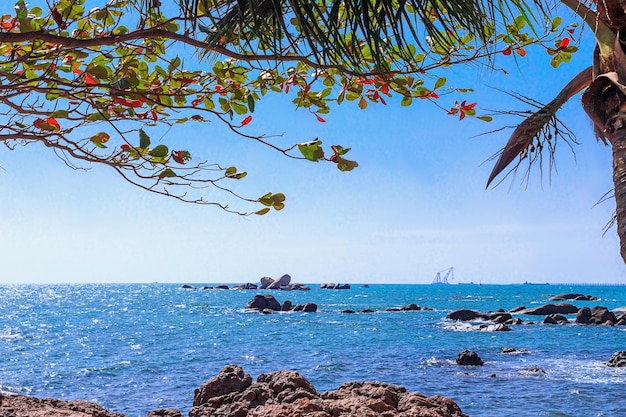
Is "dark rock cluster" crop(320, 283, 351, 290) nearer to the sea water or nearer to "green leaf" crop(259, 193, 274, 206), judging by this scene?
the sea water

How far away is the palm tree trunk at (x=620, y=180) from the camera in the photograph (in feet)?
8.61

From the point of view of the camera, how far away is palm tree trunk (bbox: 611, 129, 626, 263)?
2.62 meters

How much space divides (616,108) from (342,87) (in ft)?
5.24

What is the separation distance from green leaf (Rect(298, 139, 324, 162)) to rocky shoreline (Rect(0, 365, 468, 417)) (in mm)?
2891

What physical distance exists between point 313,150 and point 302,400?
326 cm

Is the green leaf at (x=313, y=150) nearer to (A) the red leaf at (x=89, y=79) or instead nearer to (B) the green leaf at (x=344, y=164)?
(B) the green leaf at (x=344, y=164)

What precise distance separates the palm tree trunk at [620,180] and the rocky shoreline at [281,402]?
10.4 ft

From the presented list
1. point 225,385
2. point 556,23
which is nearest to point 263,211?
point 556,23

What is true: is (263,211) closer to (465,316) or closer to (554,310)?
(465,316)

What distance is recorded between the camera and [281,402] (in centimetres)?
703

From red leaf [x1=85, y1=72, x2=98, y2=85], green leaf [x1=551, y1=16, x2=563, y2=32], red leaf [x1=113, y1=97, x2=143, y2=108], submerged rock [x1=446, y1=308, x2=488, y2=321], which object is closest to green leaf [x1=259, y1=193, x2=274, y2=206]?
red leaf [x1=113, y1=97, x2=143, y2=108]

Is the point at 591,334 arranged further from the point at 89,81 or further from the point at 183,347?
the point at 89,81

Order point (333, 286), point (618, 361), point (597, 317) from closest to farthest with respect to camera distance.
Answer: point (618, 361)
point (597, 317)
point (333, 286)

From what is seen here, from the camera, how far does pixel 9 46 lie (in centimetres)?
330
